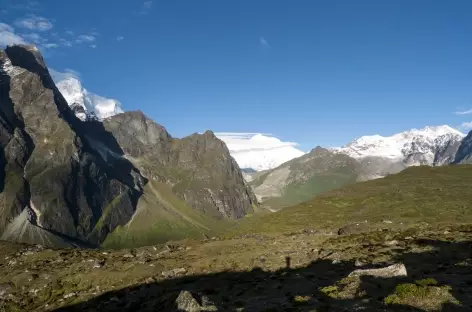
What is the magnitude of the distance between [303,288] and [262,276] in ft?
48.6

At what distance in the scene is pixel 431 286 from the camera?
37312 mm

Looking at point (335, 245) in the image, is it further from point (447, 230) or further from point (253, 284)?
point (253, 284)

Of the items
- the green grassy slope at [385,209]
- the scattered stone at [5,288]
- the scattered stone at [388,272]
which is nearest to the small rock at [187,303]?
the scattered stone at [388,272]

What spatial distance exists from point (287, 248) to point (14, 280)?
188ft

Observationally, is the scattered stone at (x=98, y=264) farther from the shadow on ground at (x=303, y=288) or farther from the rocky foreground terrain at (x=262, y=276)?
the shadow on ground at (x=303, y=288)

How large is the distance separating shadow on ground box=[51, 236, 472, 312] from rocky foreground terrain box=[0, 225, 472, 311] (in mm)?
122

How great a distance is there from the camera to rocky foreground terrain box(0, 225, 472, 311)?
38.4 metres

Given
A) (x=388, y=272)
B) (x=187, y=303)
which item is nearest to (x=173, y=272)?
(x=187, y=303)

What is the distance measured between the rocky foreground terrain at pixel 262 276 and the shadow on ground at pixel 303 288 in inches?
4.8

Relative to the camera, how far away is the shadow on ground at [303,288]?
37.1 metres

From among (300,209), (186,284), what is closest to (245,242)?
(186,284)

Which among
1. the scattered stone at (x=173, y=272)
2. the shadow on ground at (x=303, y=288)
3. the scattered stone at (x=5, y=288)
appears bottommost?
the scattered stone at (x=5, y=288)

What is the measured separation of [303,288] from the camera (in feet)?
154

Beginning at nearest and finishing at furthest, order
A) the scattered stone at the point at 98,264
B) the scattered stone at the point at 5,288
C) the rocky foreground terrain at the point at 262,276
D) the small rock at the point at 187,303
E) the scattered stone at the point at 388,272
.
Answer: the small rock at the point at 187,303 → the rocky foreground terrain at the point at 262,276 → the scattered stone at the point at 388,272 → the scattered stone at the point at 5,288 → the scattered stone at the point at 98,264
